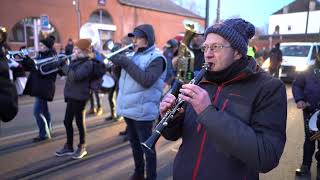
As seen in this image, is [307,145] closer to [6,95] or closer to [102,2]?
[6,95]

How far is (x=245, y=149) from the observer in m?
1.70

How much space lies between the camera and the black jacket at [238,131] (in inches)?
67.7

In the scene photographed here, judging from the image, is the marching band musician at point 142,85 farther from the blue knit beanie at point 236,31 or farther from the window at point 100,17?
the window at point 100,17

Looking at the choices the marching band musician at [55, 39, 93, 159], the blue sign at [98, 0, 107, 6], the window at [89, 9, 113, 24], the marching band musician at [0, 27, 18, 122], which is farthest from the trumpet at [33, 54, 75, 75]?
the blue sign at [98, 0, 107, 6]

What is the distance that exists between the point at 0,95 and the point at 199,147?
201 cm

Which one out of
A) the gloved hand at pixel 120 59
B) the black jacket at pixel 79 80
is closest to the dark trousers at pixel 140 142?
the gloved hand at pixel 120 59

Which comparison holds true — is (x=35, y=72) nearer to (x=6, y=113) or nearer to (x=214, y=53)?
(x=6, y=113)

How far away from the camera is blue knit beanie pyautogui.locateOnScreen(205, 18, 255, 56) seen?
6.24 ft

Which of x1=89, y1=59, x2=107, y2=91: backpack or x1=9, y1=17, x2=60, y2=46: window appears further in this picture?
x1=9, y1=17, x2=60, y2=46: window

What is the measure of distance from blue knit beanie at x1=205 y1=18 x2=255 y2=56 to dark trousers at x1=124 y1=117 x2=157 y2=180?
221 centimetres

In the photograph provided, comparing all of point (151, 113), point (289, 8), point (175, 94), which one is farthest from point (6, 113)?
point (289, 8)

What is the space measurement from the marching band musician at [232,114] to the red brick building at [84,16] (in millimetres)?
11346

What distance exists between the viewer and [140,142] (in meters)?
4.05

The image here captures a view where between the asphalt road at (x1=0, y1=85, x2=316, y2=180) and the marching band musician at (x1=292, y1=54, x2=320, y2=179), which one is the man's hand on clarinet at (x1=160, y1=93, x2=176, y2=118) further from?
the marching band musician at (x1=292, y1=54, x2=320, y2=179)
